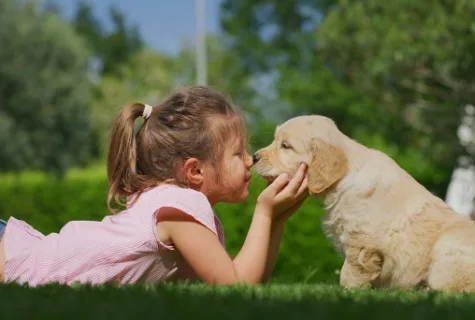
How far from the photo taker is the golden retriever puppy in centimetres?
522

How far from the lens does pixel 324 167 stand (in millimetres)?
5723

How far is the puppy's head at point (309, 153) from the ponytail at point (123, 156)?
904 mm

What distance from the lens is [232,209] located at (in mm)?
14648

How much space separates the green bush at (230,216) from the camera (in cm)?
1393

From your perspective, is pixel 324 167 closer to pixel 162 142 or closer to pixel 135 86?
pixel 162 142

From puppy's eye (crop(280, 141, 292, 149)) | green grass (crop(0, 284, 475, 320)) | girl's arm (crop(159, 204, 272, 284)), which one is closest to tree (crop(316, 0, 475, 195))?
puppy's eye (crop(280, 141, 292, 149))

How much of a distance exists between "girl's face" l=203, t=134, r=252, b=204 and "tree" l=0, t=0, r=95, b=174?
35.1m

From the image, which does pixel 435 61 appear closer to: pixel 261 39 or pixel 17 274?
pixel 17 274

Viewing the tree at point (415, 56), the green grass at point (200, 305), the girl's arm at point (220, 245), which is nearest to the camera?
the green grass at point (200, 305)

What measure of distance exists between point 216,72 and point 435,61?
46025mm

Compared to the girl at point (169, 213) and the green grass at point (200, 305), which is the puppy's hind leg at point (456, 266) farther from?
the green grass at point (200, 305)

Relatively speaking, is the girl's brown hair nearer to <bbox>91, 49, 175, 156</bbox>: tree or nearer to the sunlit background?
the sunlit background

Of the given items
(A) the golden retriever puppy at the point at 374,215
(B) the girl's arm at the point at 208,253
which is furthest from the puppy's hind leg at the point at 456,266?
(B) the girl's arm at the point at 208,253

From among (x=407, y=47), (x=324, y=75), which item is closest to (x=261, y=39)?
(x=324, y=75)
